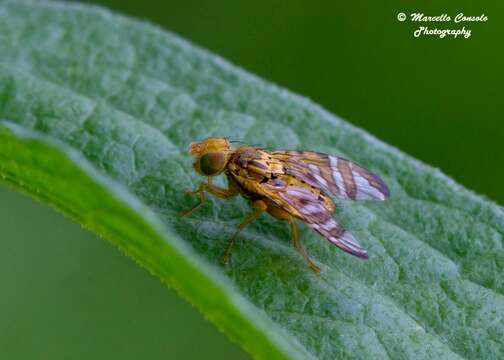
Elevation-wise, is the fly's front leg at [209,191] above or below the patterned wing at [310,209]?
below

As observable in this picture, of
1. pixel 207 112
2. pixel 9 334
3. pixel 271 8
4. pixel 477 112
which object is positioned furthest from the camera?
pixel 271 8

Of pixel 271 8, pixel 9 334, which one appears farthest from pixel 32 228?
pixel 271 8

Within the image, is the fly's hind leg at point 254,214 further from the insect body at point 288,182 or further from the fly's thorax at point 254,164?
the fly's thorax at point 254,164

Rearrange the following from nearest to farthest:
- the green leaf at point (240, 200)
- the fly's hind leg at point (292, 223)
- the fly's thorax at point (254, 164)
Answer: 1. the green leaf at point (240, 200)
2. the fly's hind leg at point (292, 223)
3. the fly's thorax at point (254, 164)

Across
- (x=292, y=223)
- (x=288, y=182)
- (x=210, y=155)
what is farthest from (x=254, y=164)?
(x=292, y=223)

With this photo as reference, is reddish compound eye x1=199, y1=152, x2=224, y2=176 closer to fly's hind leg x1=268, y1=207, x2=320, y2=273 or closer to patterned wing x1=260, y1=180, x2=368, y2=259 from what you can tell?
patterned wing x1=260, y1=180, x2=368, y2=259

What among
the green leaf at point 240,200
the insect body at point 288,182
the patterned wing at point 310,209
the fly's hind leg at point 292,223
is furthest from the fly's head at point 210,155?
the fly's hind leg at point 292,223

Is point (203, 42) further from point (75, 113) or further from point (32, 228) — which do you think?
point (75, 113)
